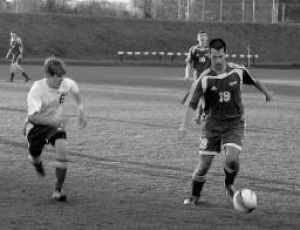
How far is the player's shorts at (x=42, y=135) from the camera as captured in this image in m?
8.37

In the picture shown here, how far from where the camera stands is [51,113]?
8.40 m

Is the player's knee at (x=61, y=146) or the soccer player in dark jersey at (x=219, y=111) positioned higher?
the soccer player in dark jersey at (x=219, y=111)

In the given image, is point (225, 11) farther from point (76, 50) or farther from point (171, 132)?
point (171, 132)

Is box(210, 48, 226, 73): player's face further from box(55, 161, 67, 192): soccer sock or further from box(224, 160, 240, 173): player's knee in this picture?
box(55, 161, 67, 192): soccer sock

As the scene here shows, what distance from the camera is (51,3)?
2598 inches

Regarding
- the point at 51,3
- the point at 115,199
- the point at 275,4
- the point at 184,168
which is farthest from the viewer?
the point at 275,4

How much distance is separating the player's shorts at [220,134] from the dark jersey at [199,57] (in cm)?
802

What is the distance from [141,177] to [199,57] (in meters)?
6.81

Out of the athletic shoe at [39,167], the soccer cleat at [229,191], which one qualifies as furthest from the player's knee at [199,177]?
the athletic shoe at [39,167]

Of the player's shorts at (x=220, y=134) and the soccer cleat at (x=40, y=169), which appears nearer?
the player's shorts at (x=220, y=134)

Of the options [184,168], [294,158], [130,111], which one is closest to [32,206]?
[184,168]

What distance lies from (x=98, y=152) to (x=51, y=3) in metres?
55.9

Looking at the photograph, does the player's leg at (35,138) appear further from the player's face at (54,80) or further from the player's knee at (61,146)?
the player's face at (54,80)

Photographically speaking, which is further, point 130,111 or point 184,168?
point 130,111
